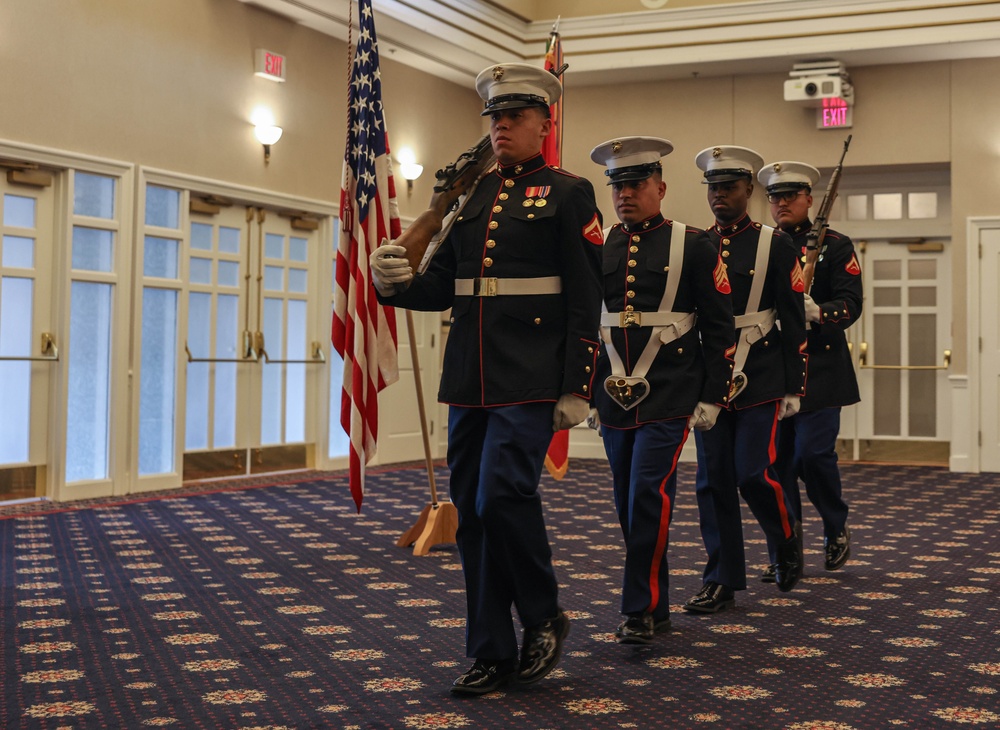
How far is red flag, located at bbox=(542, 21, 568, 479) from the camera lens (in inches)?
207

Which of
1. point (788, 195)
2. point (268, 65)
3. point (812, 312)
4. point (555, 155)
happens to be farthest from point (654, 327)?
point (268, 65)

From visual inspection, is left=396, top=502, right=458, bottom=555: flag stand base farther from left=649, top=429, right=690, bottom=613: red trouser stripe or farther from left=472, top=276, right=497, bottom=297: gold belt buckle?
left=472, top=276, right=497, bottom=297: gold belt buckle

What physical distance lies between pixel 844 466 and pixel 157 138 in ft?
21.1

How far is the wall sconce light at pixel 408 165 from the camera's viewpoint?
10.4m

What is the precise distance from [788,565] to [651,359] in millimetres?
1233

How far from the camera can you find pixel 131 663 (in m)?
3.25

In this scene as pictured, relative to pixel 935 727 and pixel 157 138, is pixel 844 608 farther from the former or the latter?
pixel 157 138

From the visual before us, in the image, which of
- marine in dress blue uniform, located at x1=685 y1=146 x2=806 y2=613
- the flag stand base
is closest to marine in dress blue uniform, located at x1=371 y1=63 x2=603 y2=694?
marine in dress blue uniform, located at x1=685 y1=146 x2=806 y2=613

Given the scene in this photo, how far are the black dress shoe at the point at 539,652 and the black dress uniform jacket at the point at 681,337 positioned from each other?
2.74ft

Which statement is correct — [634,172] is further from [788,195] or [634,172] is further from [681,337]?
[788,195]

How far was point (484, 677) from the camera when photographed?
2.95 m

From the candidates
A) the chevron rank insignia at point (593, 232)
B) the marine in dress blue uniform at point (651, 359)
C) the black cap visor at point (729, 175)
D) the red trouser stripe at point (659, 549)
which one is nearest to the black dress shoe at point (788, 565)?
the marine in dress blue uniform at point (651, 359)

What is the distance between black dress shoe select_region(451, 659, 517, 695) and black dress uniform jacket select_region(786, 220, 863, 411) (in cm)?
231

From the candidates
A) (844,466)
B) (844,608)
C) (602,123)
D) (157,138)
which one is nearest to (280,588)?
(844,608)
